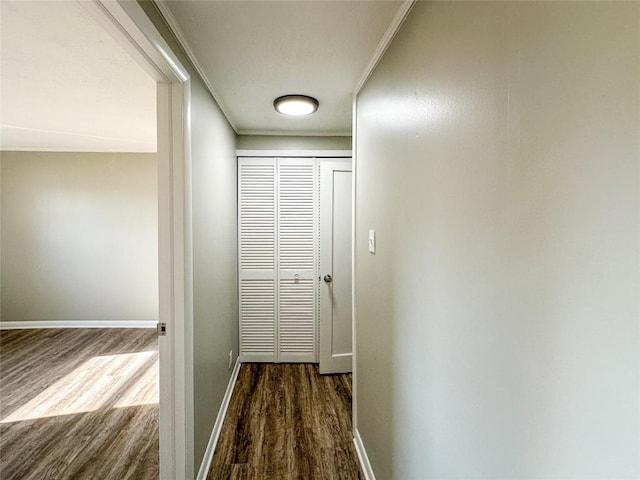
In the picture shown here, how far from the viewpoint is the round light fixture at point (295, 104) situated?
205 cm

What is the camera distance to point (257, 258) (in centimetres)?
300

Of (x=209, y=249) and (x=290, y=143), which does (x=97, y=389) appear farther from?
(x=290, y=143)

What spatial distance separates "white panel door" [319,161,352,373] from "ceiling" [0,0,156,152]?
1652mm

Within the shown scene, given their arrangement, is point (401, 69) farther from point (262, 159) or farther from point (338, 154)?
point (262, 159)

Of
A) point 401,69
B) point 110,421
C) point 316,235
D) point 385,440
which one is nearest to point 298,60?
point 401,69

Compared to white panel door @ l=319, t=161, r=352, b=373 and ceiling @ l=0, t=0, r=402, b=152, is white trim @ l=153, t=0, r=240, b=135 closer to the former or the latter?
ceiling @ l=0, t=0, r=402, b=152

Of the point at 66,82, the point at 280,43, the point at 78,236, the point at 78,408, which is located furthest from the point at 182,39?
the point at 78,236

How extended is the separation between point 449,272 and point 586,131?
48cm

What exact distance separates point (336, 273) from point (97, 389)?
230cm

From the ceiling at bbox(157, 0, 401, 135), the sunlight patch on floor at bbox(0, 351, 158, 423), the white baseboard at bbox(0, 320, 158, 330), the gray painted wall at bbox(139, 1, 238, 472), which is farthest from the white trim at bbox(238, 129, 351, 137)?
the white baseboard at bbox(0, 320, 158, 330)

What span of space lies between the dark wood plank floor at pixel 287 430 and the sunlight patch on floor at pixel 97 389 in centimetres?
81

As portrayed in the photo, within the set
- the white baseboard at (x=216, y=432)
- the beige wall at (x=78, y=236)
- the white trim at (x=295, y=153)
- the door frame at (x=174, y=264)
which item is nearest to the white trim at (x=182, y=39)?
the door frame at (x=174, y=264)

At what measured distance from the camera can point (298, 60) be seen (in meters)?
1.59

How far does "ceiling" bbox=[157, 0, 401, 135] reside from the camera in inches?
46.6
